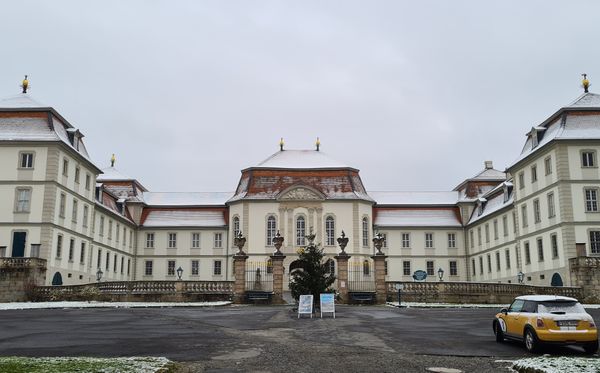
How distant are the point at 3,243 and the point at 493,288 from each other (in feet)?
108

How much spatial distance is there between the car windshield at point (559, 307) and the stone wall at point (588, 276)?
2364 cm

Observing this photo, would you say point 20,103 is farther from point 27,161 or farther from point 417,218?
point 417,218

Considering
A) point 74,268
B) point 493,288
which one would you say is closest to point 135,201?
point 74,268

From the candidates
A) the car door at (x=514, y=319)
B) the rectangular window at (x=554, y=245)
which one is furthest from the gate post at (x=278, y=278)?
the car door at (x=514, y=319)

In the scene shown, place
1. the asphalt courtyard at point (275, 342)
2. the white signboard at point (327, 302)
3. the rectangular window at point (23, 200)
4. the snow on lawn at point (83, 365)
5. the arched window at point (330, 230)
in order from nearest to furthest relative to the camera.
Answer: the snow on lawn at point (83, 365) < the asphalt courtyard at point (275, 342) < the white signboard at point (327, 302) < the rectangular window at point (23, 200) < the arched window at point (330, 230)

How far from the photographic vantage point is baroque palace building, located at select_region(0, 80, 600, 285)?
3988 centimetres

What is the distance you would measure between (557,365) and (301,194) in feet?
153

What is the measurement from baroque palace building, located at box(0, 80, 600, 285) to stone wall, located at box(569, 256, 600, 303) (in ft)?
2.92

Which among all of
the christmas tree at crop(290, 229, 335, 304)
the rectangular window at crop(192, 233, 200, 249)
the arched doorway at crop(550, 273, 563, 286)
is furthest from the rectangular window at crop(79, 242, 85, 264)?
the arched doorway at crop(550, 273, 563, 286)

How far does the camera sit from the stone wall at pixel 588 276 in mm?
34500

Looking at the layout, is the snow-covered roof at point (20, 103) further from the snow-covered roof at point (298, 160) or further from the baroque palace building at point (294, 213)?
the snow-covered roof at point (298, 160)

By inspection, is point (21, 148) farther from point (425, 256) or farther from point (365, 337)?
point (425, 256)

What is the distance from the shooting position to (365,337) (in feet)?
53.5

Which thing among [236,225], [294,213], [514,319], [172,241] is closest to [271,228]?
[294,213]
